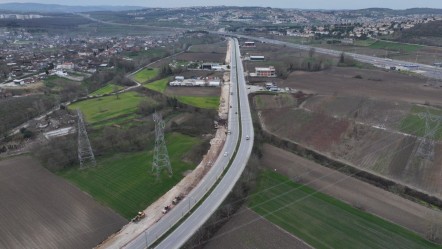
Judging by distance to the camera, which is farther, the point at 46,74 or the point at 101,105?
the point at 46,74

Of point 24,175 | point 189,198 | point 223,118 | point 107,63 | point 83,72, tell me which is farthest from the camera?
point 107,63

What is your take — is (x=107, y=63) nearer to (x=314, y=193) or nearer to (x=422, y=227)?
(x=314, y=193)

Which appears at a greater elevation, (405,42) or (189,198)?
(405,42)

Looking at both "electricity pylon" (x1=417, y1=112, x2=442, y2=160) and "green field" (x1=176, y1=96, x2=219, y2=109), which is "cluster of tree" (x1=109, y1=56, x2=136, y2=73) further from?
"electricity pylon" (x1=417, y1=112, x2=442, y2=160)

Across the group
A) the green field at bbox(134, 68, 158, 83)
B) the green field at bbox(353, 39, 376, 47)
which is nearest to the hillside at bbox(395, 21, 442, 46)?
the green field at bbox(353, 39, 376, 47)


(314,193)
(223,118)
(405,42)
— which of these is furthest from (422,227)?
(405,42)

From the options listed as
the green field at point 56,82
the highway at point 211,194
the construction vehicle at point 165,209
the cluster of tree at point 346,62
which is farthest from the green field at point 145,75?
the construction vehicle at point 165,209

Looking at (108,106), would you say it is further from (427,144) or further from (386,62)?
(386,62)

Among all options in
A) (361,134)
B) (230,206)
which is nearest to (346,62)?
(361,134)
